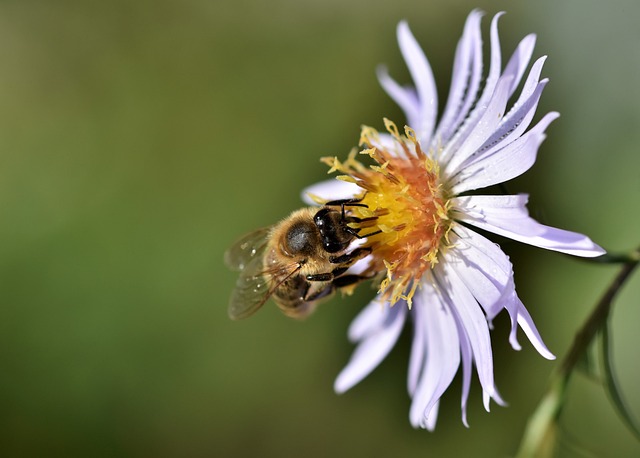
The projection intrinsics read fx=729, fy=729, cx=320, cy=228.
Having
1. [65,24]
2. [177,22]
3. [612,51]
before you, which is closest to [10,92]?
[65,24]

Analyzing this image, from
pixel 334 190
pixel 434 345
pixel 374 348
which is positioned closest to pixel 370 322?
pixel 374 348

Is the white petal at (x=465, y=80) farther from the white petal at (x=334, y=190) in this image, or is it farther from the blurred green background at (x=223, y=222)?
the blurred green background at (x=223, y=222)

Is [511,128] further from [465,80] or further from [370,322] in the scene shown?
[370,322]

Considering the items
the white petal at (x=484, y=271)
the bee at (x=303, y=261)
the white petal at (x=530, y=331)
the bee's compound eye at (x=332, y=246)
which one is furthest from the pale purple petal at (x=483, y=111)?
the white petal at (x=530, y=331)

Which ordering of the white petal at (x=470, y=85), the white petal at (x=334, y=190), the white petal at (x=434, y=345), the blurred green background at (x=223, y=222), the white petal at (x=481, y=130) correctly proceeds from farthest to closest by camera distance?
the blurred green background at (x=223, y=222)
the white petal at (x=334, y=190)
the white petal at (x=470, y=85)
the white petal at (x=434, y=345)
the white petal at (x=481, y=130)

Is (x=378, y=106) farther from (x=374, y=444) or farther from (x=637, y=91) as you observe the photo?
(x=374, y=444)

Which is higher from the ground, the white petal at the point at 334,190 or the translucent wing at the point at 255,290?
the white petal at the point at 334,190
